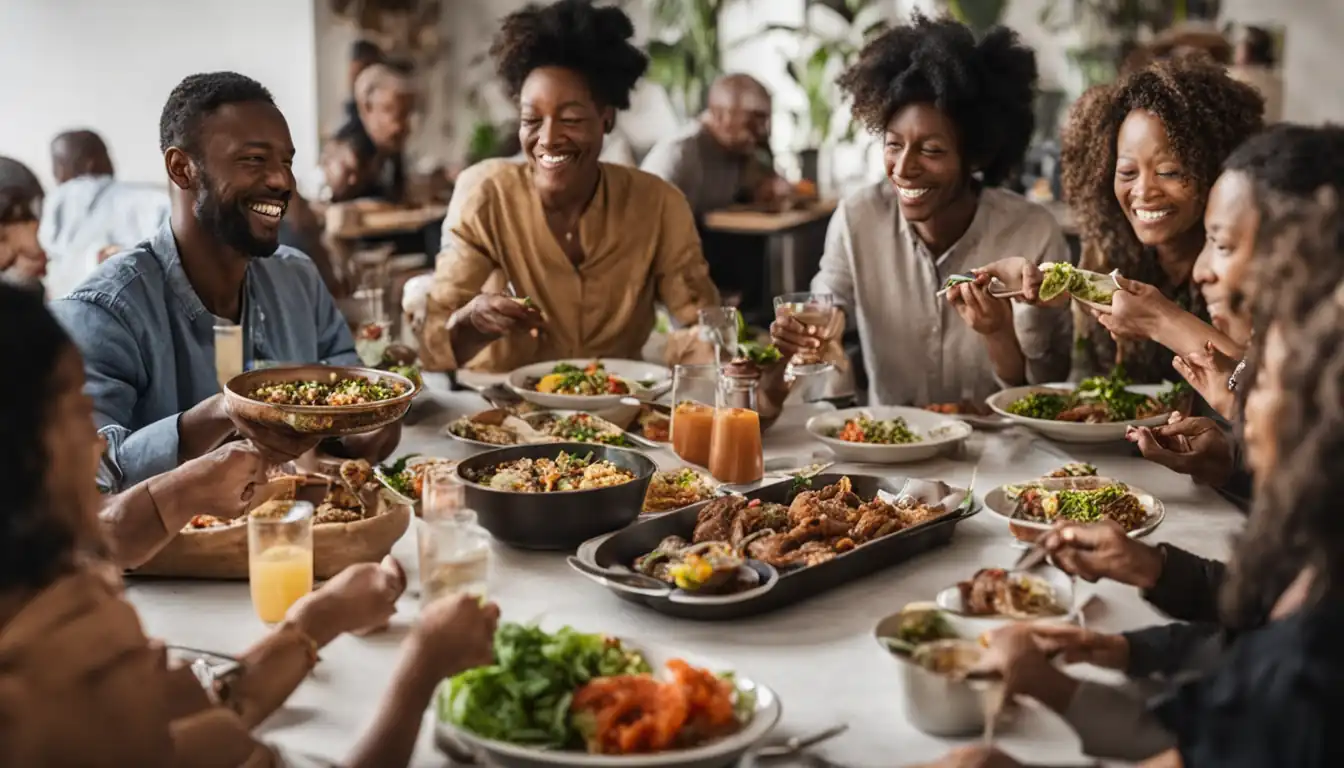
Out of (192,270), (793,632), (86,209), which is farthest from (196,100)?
(86,209)

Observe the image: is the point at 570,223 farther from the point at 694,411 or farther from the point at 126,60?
the point at 126,60

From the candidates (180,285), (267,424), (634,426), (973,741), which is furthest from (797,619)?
(180,285)

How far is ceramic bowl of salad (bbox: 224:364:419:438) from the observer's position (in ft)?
7.57

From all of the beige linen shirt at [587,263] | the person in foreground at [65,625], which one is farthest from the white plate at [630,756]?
the beige linen shirt at [587,263]

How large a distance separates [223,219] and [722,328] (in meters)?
1.13

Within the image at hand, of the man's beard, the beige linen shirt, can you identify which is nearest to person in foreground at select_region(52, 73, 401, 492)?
the man's beard

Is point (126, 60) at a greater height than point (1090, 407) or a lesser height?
greater

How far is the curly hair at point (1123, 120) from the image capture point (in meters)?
3.19

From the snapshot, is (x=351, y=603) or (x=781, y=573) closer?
(x=351, y=603)

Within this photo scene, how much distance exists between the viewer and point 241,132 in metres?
2.83

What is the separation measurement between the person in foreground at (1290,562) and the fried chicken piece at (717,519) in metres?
0.83

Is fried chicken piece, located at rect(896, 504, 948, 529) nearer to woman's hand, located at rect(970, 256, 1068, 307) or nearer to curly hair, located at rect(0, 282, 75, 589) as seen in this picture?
woman's hand, located at rect(970, 256, 1068, 307)

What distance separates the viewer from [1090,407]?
304 centimetres

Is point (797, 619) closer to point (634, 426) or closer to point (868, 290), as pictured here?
point (634, 426)
